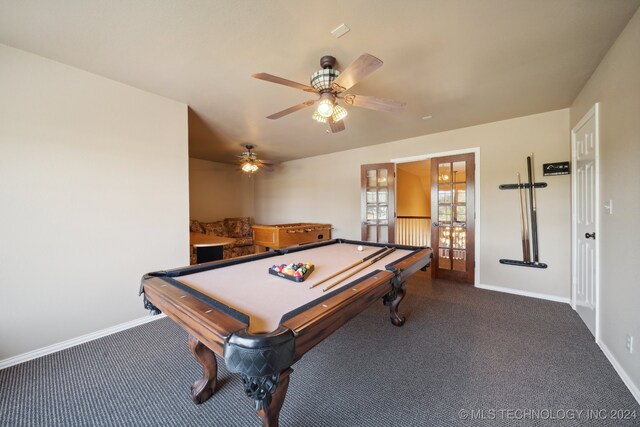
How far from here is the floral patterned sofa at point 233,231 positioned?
5.13m

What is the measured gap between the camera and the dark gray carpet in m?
1.37

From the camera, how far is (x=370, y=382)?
1.65 metres

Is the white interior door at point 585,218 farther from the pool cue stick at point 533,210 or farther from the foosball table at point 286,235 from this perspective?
the foosball table at point 286,235

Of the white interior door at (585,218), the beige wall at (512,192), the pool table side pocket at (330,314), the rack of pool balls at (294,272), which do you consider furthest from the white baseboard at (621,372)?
the rack of pool balls at (294,272)

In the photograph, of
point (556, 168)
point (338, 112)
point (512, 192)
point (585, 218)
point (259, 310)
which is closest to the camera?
point (259, 310)

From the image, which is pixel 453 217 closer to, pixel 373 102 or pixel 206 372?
pixel 373 102

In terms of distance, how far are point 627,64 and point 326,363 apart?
3000 millimetres

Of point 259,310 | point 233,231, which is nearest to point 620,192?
point 259,310

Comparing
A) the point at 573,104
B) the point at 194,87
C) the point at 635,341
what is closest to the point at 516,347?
the point at 635,341

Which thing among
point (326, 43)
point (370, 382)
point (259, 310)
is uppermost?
point (326, 43)

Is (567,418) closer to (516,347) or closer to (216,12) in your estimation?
(516,347)

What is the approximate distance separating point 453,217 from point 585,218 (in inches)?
59.5

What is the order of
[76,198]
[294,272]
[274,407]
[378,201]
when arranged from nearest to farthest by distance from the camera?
[274,407]
[294,272]
[76,198]
[378,201]

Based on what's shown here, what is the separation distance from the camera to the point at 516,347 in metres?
2.02
